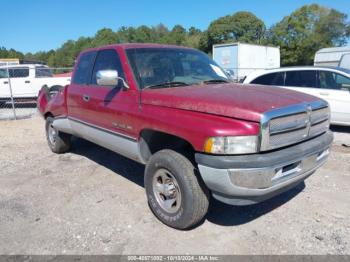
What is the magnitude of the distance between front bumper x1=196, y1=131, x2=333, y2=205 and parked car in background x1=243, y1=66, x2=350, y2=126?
5.35m

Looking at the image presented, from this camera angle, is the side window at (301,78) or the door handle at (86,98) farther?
the side window at (301,78)

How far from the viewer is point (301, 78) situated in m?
8.34

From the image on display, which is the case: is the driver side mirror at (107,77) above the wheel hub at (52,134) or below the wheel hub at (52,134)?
above

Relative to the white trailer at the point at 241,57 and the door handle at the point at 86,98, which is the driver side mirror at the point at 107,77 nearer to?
the door handle at the point at 86,98

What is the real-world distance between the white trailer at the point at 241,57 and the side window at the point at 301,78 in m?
11.3

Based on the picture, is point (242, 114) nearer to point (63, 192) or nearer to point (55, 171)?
point (63, 192)

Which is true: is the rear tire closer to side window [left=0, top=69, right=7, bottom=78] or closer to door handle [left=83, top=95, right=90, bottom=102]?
door handle [left=83, top=95, right=90, bottom=102]

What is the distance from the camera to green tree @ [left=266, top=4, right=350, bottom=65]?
4959 centimetres

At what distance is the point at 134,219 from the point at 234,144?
1640mm

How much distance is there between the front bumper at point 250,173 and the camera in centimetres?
289

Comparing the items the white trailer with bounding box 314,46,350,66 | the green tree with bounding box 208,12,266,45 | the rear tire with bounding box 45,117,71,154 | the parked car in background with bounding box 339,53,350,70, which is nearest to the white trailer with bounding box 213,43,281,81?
the white trailer with bounding box 314,46,350,66

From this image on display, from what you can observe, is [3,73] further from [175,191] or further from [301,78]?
[175,191]

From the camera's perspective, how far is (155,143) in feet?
12.9

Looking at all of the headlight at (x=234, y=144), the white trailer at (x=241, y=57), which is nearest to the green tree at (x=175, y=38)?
the white trailer at (x=241, y=57)
